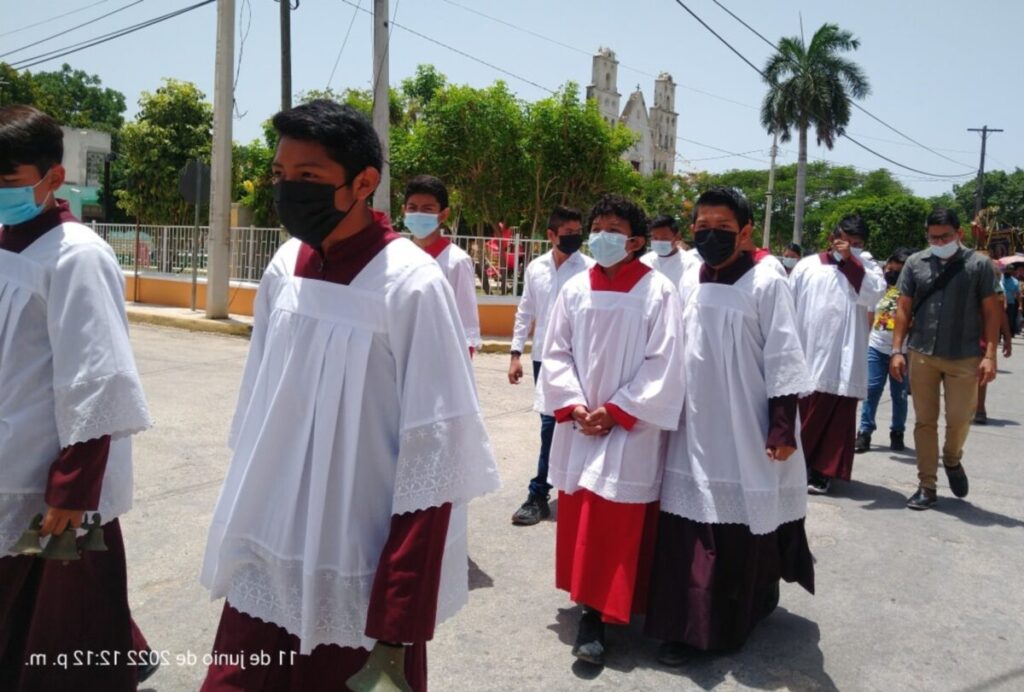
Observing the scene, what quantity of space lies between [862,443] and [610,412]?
5484 mm

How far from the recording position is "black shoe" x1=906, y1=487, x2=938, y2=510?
6473mm

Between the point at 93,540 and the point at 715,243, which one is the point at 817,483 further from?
the point at 93,540

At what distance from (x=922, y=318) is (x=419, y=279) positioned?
18.1 ft

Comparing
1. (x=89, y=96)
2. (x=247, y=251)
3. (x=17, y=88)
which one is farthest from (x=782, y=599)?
(x=89, y=96)

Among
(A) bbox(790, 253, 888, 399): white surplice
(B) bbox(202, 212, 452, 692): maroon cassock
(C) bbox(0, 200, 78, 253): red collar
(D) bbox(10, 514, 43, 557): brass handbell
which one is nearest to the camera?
(B) bbox(202, 212, 452, 692): maroon cassock

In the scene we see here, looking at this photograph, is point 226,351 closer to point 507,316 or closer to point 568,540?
point 507,316

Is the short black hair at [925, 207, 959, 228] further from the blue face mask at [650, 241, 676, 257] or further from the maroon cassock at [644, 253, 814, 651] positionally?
the maroon cassock at [644, 253, 814, 651]

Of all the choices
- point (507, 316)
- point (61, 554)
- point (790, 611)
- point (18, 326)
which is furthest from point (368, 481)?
point (507, 316)

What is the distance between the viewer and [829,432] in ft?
22.8

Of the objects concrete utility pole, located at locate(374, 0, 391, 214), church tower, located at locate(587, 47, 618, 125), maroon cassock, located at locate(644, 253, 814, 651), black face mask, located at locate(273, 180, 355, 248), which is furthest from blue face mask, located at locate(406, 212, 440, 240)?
church tower, located at locate(587, 47, 618, 125)

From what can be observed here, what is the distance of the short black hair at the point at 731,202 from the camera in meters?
4.18

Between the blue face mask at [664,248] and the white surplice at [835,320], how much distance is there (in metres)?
1.13

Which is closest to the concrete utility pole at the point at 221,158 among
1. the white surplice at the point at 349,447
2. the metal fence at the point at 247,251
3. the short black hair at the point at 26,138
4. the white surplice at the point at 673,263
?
the metal fence at the point at 247,251

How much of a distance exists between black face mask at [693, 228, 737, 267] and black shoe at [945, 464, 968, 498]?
3.64 m
